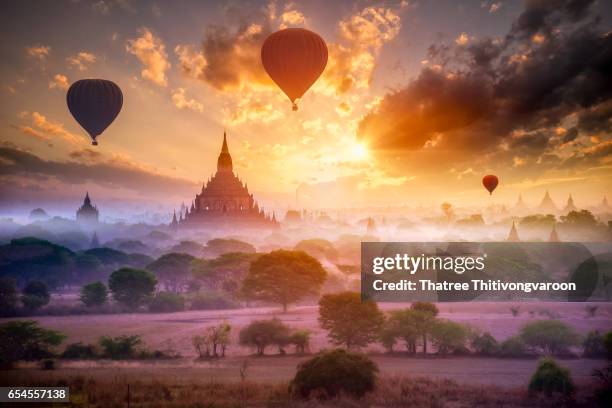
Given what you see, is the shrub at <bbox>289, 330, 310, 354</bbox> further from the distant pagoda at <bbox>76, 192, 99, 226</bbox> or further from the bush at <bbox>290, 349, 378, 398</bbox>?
the distant pagoda at <bbox>76, 192, 99, 226</bbox>

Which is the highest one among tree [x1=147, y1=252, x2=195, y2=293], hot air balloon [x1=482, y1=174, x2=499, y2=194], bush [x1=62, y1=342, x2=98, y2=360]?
hot air balloon [x1=482, y1=174, x2=499, y2=194]

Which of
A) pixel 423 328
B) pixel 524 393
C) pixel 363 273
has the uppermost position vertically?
pixel 363 273

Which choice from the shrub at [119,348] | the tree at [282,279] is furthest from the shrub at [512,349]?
the shrub at [119,348]

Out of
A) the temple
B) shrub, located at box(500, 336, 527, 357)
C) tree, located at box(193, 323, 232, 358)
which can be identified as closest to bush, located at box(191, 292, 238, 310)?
tree, located at box(193, 323, 232, 358)

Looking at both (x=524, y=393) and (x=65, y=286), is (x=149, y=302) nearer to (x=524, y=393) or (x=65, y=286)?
(x=65, y=286)

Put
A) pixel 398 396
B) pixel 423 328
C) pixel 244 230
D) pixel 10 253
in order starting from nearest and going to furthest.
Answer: pixel 398 396
pixel 423 328
pixel 10 253
pixel 244 230

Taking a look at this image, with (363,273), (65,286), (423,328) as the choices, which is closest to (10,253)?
(65,286)

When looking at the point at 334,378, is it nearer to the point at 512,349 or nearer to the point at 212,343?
the point at 212,343

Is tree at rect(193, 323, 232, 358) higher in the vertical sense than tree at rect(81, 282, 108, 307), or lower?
lower
